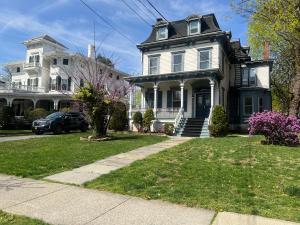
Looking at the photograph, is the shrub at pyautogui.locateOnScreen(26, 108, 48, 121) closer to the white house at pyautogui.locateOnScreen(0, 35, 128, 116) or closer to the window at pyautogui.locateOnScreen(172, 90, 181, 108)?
the white house at pyautogui.locateOnScreen(0, 35, 128, 116)

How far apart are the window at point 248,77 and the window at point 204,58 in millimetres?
5489

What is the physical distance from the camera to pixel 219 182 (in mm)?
7207

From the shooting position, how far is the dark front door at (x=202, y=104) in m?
24.6

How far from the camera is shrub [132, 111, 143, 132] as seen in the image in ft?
77.1

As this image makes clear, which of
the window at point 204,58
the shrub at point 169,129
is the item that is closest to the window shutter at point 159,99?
the window at point 204,58

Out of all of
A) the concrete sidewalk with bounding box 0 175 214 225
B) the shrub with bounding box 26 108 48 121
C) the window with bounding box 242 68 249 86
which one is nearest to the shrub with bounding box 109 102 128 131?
the shrub with bounding box 26 108 48 121

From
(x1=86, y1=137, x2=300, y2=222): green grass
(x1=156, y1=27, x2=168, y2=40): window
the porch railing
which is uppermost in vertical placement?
(x1=156, y1=27, x2=168, y2=40): window

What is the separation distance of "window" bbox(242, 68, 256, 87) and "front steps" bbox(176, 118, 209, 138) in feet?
24.8

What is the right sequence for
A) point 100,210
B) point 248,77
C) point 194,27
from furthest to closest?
point 248,77, point 194,27, point 100,210

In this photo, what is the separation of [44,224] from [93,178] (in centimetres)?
310

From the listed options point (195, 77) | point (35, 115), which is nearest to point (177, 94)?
point (195, 77)

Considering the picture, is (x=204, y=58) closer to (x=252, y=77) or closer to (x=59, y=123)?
(x=252, y=77)

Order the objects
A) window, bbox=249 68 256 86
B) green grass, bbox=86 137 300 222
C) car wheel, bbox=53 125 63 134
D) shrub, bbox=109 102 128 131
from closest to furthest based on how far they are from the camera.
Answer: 1. green grass, bbox=86 137 300 222
2. car wheel, bbox=53 125 63 134
3. shrub, bbox=109 102 128 131
4. window, bbox=249 68 256 86

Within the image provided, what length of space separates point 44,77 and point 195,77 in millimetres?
24855
